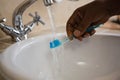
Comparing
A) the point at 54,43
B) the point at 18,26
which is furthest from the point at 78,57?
the point at 18,26

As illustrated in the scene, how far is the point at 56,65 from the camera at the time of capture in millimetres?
679

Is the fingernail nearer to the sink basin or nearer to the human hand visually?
the human hand

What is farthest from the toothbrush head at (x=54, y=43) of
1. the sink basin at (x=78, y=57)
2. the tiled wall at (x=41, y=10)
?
the tiled wall at (x=41, y=10)

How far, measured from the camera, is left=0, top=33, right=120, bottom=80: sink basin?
656mm

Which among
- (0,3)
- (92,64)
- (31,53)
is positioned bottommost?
(92,64)

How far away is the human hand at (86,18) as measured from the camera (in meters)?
0.54

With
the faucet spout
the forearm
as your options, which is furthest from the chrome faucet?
the forearm

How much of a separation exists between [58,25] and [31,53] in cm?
24

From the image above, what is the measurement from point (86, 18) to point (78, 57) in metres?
0.20

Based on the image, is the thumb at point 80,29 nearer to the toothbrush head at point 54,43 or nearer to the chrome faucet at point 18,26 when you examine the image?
the toothbrush head at point 54,43

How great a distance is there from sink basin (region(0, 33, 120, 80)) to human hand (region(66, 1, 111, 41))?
0.10m

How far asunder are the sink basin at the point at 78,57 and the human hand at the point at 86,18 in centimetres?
10

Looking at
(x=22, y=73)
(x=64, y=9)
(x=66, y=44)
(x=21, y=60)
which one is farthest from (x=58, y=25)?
(x=22, y=73)

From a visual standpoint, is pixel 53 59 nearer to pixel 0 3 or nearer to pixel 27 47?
pixel 27 47
